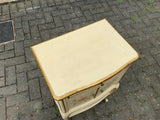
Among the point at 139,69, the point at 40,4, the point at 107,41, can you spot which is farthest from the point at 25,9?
the point at 139,69

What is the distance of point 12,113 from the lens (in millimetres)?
2502

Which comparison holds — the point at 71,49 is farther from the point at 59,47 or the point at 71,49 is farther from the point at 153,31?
the point at 153,31

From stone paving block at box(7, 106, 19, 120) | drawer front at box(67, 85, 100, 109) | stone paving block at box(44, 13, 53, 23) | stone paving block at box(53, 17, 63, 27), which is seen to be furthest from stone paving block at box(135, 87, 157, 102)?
stone paving block at box(44, 13, 53, 23)

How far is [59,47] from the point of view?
5.22 feet

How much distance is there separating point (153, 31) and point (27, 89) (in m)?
3.95

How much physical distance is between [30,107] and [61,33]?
211 centimetres

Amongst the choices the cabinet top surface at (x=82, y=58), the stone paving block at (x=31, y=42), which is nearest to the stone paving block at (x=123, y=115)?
the cabinet top surface at (x=82, y=58)

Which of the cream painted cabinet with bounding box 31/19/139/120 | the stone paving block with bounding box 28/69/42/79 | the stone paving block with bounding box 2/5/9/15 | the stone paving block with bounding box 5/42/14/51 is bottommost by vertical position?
the stone paving block with bounding box 28/69/42/79

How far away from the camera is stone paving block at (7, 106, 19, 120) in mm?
2468

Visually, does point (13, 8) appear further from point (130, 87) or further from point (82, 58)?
point (130, 87)

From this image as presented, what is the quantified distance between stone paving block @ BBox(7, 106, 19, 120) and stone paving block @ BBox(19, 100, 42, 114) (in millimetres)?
100

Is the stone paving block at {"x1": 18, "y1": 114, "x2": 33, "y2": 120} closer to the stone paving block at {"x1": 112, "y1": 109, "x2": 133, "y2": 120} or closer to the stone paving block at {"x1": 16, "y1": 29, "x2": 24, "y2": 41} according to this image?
the stone paving block at {"x1": 112, "y1": 109, "x2": 133, "y2": 120}

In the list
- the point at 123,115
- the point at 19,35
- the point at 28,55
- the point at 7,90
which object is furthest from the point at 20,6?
the point at 123,115

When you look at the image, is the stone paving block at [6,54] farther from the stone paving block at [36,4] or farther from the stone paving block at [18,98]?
the stone paving block at [36,4]
